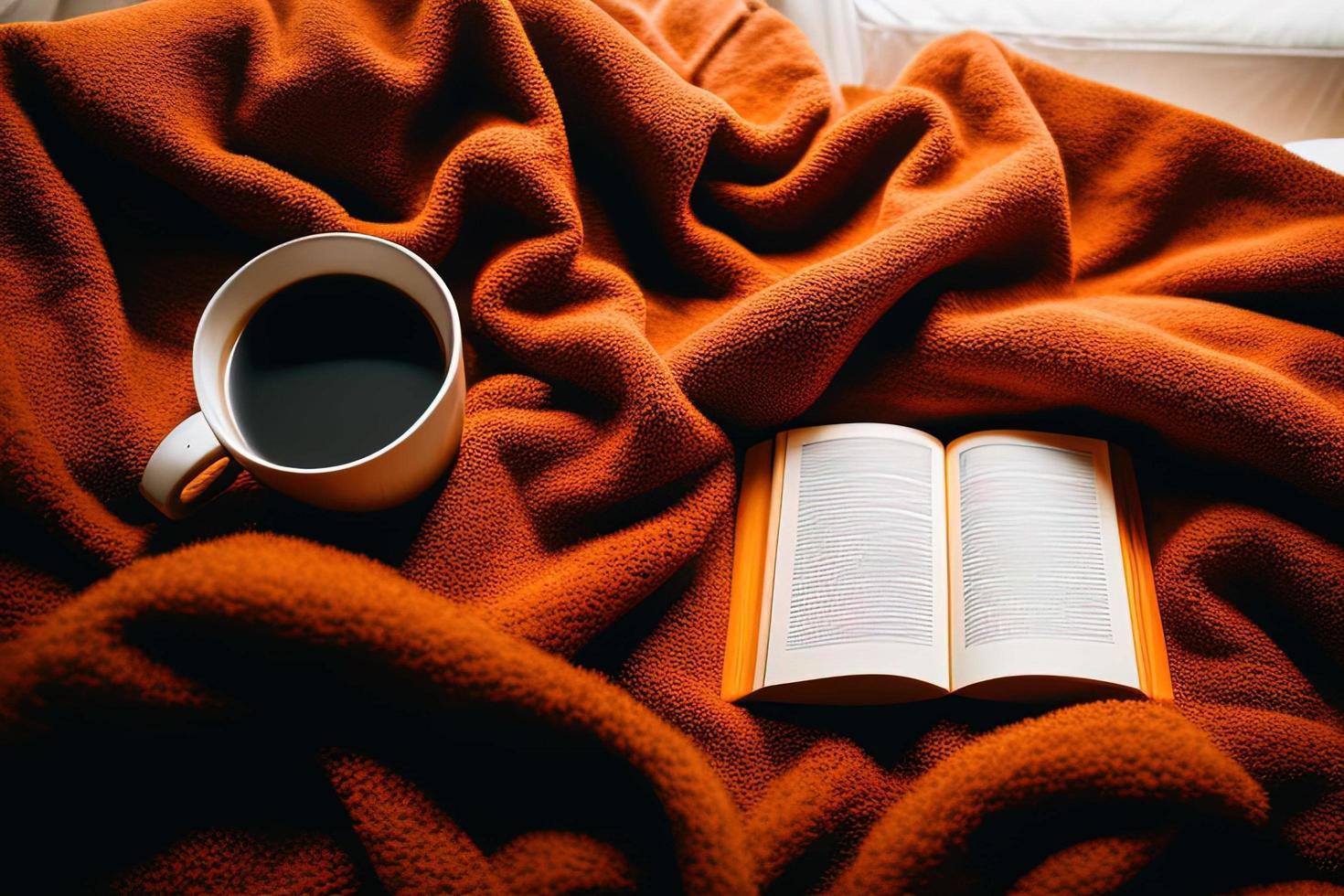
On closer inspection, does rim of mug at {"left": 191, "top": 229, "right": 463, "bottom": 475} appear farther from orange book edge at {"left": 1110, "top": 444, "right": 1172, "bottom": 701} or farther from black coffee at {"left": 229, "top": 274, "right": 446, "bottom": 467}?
orange book edge at {"left": 1110, "top": 444, "right": 1172, "bottom": 701}

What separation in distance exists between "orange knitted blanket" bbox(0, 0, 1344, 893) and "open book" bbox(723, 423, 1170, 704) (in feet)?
0.07

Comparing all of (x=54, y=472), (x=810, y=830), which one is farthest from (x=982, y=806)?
(x=54, y=472)

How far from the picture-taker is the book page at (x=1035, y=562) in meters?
0.48

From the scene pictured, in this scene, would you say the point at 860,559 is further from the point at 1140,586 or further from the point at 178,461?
the point at 178,461

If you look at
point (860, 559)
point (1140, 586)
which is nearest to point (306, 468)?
point (860, 559)

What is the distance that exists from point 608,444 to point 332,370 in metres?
0.16

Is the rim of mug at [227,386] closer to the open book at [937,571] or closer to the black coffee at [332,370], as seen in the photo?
the black coffee at [332,370]

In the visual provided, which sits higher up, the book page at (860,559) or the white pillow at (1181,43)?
the white pillow at (1181,43)

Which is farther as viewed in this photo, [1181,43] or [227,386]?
[1181,43]

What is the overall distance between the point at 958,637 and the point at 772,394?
0.18 meters

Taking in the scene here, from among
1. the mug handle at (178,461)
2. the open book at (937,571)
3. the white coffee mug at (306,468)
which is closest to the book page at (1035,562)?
the open book at (937,571)

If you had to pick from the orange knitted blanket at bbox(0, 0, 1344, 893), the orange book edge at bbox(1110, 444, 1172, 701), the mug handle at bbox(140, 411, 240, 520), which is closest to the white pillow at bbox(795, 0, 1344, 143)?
the orange knitted blanket at bbox(0, 0, 1344, 893)

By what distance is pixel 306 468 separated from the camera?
0.42m

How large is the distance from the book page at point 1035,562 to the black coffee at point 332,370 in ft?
1.06
